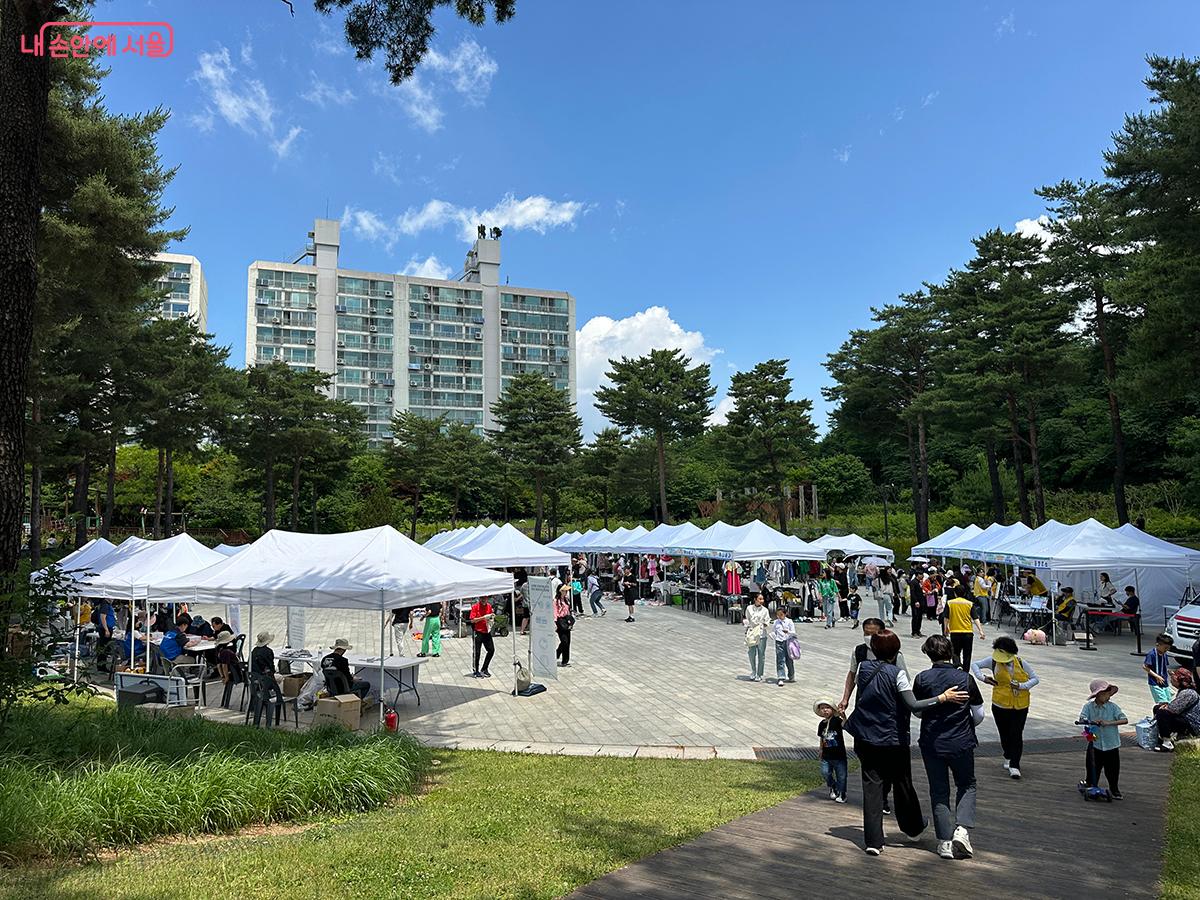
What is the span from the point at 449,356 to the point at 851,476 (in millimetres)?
→ 50469

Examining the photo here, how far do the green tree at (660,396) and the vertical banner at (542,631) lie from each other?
34.1 m

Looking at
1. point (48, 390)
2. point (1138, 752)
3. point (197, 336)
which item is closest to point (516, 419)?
point (197, 336)

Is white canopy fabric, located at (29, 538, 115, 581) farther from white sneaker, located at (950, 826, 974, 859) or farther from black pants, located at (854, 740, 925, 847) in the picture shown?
white sneaker, located at (950, 826, 974, 859)

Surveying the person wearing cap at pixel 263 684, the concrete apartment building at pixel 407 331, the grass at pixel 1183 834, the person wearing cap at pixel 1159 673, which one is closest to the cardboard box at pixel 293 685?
the person wearing cap at pixel 263 684

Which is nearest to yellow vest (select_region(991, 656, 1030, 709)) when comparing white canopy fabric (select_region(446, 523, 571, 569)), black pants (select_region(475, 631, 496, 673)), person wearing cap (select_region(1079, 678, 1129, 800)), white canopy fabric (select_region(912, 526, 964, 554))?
person wearing cap (select_region(1079, 678, 1129, 800))

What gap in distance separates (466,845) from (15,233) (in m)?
7.05

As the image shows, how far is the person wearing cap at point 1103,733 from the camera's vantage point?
22.6 feet

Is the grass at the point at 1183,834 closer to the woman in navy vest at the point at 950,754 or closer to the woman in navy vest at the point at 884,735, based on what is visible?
the woman in navy vest at the point at 950,754

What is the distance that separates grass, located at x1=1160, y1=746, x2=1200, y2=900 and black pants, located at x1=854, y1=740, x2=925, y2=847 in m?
1.50

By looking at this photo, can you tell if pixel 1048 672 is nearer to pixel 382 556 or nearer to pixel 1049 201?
pixel 382 556

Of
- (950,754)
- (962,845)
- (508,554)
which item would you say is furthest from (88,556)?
(962,845)

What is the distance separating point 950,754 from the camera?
5.55 m

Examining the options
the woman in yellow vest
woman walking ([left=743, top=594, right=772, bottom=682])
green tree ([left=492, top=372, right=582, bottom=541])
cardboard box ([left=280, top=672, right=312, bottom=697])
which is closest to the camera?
the woman in yellow vest

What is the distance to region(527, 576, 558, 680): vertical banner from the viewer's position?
13922 millimetres
